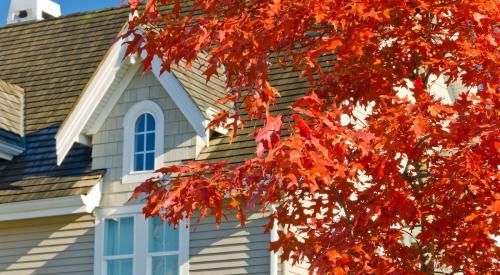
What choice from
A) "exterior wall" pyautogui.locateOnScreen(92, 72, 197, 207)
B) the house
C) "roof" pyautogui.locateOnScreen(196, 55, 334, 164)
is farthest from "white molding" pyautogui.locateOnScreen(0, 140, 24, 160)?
"roof" pyautogui.locateOnScreen(196, 55, 334, 164)

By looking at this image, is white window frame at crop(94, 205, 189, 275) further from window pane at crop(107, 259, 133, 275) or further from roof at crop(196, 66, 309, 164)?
roof at crop(196, 66, 309, 164)

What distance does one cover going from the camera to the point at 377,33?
8938 mm

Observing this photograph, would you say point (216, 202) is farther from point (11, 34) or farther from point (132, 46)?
point (11, 34)

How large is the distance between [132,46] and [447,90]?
15484 millimetres

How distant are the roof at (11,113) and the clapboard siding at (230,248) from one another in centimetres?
524

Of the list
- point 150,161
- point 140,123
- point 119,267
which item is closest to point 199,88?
point 140,123

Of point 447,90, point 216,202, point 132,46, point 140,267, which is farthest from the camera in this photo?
point 447,90

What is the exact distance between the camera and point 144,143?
1850 centimetres

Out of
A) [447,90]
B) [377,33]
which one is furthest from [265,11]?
[447,90]

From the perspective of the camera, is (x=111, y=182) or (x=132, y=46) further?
(x=111, y=182)

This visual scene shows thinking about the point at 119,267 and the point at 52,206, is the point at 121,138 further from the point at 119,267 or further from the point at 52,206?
the point at 119,267

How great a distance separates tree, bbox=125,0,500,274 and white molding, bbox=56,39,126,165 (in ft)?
30.6

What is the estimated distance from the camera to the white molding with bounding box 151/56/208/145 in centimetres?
1766

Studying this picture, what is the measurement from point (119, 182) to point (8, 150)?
318 centimetres
